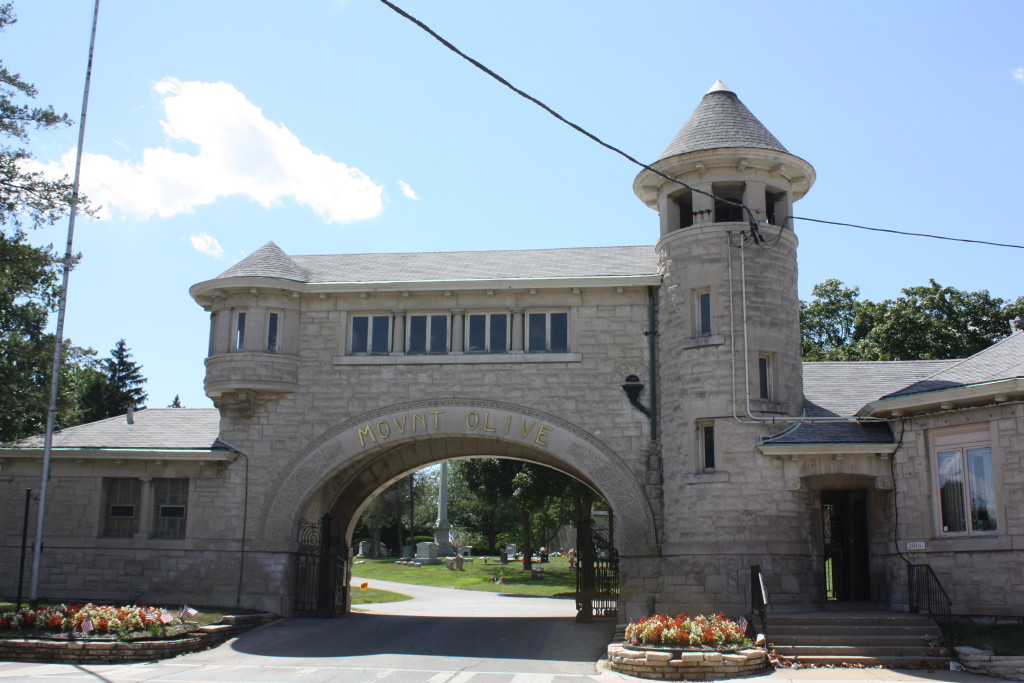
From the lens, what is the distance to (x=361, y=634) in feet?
68.9

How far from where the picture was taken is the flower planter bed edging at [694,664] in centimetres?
1565

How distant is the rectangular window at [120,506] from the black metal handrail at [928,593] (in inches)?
675

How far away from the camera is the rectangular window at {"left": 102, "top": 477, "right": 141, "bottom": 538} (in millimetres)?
23719

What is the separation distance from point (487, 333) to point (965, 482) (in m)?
10.5

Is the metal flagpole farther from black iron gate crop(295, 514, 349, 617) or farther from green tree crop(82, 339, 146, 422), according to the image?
green tree crop(82, 339, 146, 422)

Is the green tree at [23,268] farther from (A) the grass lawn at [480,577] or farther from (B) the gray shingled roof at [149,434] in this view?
(A) the grass lawn at [480,577]

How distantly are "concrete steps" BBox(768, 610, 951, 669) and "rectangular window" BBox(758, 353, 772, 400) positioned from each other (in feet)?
15.3

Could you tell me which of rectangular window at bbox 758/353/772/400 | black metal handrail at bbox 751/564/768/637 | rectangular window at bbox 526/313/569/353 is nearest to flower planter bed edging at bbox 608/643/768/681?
black metal handrail at bbox 751/564/768/637

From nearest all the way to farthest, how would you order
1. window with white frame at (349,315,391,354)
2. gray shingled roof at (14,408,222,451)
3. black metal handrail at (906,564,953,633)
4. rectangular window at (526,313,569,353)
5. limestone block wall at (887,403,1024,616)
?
limestone block wall at (887,403,1024,616) → black metal handrail at (906,564,953,633) → rectangular window at (526,313,569,353) → window with white frame at (349,315,391,354) → gray shingled roof at (14,408,222,451)

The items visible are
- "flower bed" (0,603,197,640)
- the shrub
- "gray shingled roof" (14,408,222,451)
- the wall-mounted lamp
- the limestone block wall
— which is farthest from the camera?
"gray shingled roof" (14,408,222,451)

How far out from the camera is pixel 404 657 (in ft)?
59.0

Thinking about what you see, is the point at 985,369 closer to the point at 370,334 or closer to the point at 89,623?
the point at 370,334

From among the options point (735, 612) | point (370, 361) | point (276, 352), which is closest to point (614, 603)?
point (735, 612)

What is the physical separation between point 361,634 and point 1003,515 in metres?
12.7
